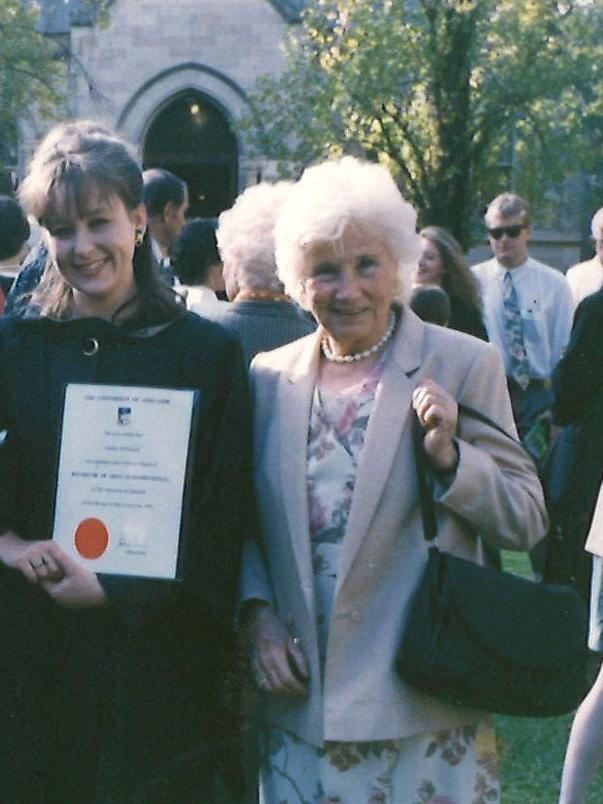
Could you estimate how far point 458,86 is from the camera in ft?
79.1

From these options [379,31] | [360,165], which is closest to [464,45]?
[379,31]

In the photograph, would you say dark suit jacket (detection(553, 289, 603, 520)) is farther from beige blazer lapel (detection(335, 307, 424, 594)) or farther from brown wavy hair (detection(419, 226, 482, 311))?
beige blazer lapel (detection(335, 307, 424, 594))

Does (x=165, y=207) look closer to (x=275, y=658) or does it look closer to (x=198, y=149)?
(x=275, y=658)

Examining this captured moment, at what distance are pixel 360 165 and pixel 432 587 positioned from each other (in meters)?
1.01

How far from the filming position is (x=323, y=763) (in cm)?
356

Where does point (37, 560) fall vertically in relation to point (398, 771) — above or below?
above

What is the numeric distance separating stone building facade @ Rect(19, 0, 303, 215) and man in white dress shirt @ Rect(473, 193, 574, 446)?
2583cm

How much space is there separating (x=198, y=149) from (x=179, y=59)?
6.94 ft

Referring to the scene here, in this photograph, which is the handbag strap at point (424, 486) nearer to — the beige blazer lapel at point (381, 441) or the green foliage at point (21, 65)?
the beige blazer lapel at point (381, 441)

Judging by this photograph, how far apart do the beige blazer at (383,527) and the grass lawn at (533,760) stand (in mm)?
2440

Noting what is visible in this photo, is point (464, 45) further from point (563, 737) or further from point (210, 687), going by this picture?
point (210, 687)

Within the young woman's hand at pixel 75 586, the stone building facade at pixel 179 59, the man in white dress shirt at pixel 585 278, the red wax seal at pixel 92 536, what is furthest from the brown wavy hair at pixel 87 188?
the stone building facade at pixel 179 59

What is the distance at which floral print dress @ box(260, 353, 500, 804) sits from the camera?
3.53 metres

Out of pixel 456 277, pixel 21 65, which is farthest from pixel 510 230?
pixel 21 65
